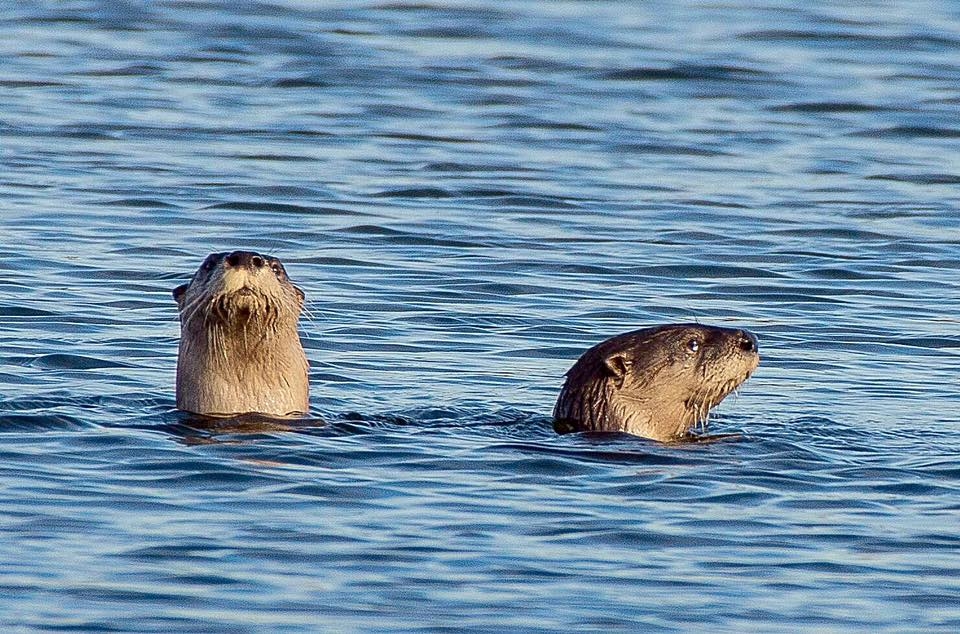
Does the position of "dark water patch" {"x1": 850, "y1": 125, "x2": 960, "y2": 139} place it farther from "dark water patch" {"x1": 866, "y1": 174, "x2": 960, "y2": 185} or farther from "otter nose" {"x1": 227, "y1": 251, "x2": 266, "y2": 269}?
"otter nose" {"x1": 227, "y1": 251, "x2": 266, "y2": 269}

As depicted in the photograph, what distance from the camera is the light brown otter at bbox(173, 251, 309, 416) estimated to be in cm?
914

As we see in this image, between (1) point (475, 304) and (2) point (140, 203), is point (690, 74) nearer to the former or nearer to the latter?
(2) point (140, 203)

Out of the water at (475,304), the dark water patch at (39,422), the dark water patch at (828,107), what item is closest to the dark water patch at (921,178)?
the water at (475,304)

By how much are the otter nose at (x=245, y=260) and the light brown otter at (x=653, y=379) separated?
1335 millimetres

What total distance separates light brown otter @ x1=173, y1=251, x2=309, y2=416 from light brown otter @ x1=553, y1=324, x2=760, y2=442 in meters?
1.11

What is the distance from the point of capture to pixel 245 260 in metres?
8.94

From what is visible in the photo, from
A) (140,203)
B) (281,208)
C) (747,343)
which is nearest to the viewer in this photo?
(747,343)

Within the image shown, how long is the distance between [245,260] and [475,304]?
342 cm

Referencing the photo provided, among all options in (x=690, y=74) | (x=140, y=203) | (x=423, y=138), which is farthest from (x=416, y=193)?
(x=690, y=74)

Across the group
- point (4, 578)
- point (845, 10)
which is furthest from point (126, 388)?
point (845, 10)

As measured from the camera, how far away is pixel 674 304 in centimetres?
1238

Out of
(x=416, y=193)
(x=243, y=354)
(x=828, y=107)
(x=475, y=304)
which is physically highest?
(x=828, y=107)

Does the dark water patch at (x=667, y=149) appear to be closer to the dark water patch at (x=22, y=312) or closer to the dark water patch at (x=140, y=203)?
the dark water patch at (x=140, y=203)

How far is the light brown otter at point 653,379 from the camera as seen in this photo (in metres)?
9.21
